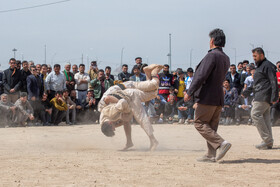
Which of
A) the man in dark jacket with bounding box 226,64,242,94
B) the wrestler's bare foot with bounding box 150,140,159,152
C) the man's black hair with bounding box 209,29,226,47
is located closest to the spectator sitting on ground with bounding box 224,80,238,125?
the man in dark jacket with bounding box 226,64,242,94

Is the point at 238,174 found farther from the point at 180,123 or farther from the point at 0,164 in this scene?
the point at 180,123

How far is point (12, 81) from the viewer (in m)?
15.7

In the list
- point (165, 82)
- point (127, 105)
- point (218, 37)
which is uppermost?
point (218, 37)

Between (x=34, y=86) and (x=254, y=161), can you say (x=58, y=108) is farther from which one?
(x=254, y=161)

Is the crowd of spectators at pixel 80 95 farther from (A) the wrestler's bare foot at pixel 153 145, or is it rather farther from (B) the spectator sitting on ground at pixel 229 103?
(A) the wrestler's bare foot at pixel 153 145

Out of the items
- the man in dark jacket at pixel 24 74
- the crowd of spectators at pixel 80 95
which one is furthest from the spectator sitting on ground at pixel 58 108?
the man in dark jacket at pixel 24 74

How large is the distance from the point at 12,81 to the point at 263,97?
362 inches

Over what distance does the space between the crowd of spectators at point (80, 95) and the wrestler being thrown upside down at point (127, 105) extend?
6357 mm

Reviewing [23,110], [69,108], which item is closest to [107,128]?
[23,110]

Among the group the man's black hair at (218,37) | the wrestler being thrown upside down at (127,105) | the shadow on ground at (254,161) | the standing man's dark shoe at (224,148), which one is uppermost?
the man's black hair at (218,37)

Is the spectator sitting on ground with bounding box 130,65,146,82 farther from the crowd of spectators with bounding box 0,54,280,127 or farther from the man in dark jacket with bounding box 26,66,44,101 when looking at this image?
the man in dark jacket with bounding box 26,66,44,101

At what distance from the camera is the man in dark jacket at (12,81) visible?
1573 centimetres

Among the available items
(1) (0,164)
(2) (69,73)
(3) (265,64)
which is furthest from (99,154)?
(2) (69,73)

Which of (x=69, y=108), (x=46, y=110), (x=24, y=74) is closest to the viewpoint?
(x=24, y=74)
